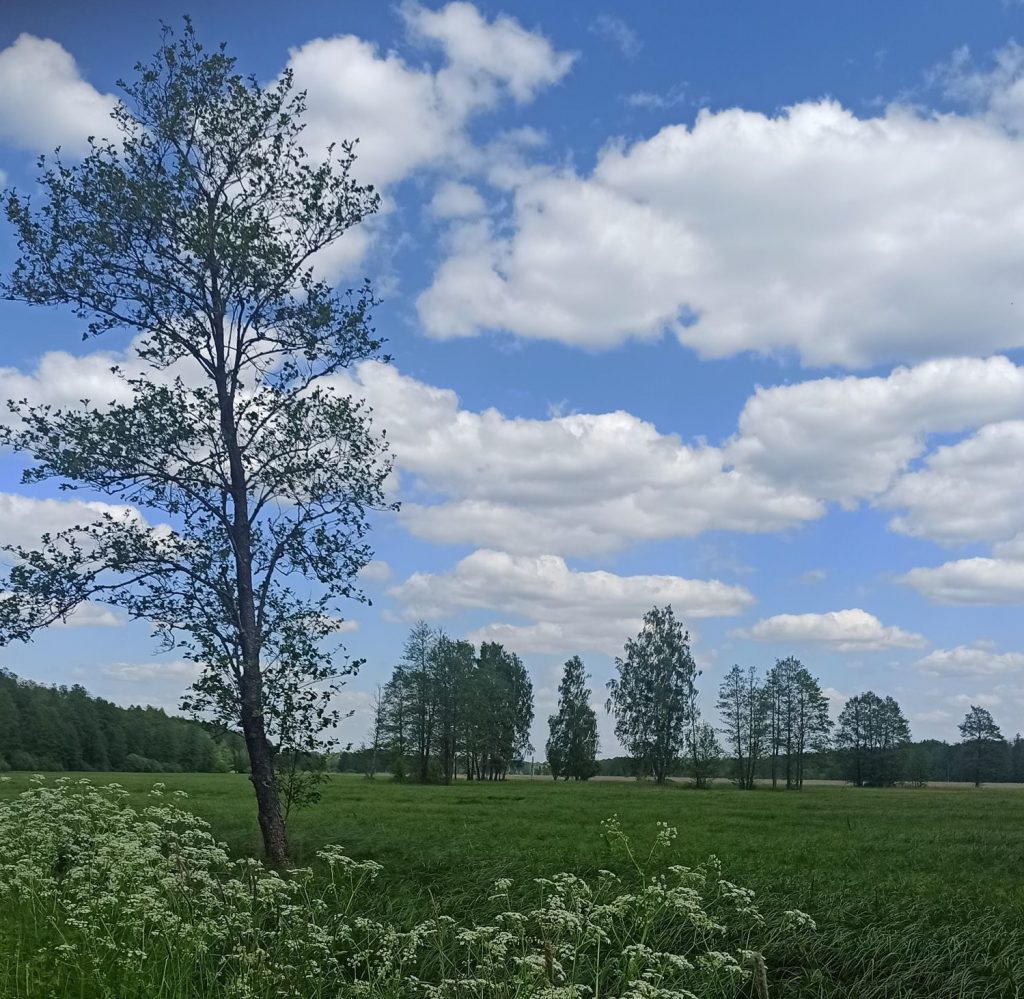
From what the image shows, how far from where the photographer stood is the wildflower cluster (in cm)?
633

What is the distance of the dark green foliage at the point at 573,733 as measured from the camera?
3775 inches

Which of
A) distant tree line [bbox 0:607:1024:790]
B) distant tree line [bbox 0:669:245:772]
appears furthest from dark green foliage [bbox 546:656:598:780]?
distant tree line [bbox 0:669:245:772]

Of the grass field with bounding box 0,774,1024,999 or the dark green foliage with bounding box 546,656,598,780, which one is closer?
the grass field with bounding box 0,774,1024,999

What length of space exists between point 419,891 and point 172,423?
8.97 metres

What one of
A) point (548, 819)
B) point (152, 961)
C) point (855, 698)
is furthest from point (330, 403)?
point (855, 698)

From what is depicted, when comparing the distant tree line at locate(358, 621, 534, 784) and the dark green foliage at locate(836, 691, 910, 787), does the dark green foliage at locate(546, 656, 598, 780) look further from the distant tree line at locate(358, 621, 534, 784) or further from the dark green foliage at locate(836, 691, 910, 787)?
the dark green foliage at locate(836, 691, 910, 787)

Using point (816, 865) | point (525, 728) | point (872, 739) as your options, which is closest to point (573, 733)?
point (525, 728)

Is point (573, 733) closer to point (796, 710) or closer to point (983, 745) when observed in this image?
point (796, 710)

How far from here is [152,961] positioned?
6.88 metres

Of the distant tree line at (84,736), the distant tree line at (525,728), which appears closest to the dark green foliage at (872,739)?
Answer: the distant tree line at (525,728)

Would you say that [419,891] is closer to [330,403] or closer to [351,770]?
[330,403]

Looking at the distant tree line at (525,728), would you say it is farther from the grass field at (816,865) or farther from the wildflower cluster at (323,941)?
the wildflower cluster at (323,941)

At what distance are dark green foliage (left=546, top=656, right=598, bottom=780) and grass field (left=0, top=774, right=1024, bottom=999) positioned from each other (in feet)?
192

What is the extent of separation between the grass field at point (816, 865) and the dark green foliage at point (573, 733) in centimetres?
5838
